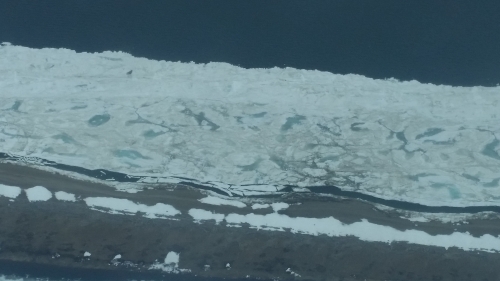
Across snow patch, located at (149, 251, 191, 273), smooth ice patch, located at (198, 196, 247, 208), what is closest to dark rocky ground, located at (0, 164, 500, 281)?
snow patch, located at (149, 251, 191, 273)

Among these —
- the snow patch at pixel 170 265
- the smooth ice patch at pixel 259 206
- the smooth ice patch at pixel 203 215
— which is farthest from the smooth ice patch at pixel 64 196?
the smooth ice patch at pixel 259 206

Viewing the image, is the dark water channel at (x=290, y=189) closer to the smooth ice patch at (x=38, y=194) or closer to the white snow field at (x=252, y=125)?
the white snow field at (x=252, y=125)

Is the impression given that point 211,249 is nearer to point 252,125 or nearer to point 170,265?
point 170,265

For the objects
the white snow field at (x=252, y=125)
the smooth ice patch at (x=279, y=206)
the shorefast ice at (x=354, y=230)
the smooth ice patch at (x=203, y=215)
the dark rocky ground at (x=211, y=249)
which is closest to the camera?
the dark rocky ground at (x=211, y=249)

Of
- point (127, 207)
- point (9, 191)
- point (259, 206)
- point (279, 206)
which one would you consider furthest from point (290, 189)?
point (9, 191)

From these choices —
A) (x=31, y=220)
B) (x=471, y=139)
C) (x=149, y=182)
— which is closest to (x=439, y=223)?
(x=471, y=139)

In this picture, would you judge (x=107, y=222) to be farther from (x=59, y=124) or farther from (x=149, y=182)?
(x=59, y=124)
